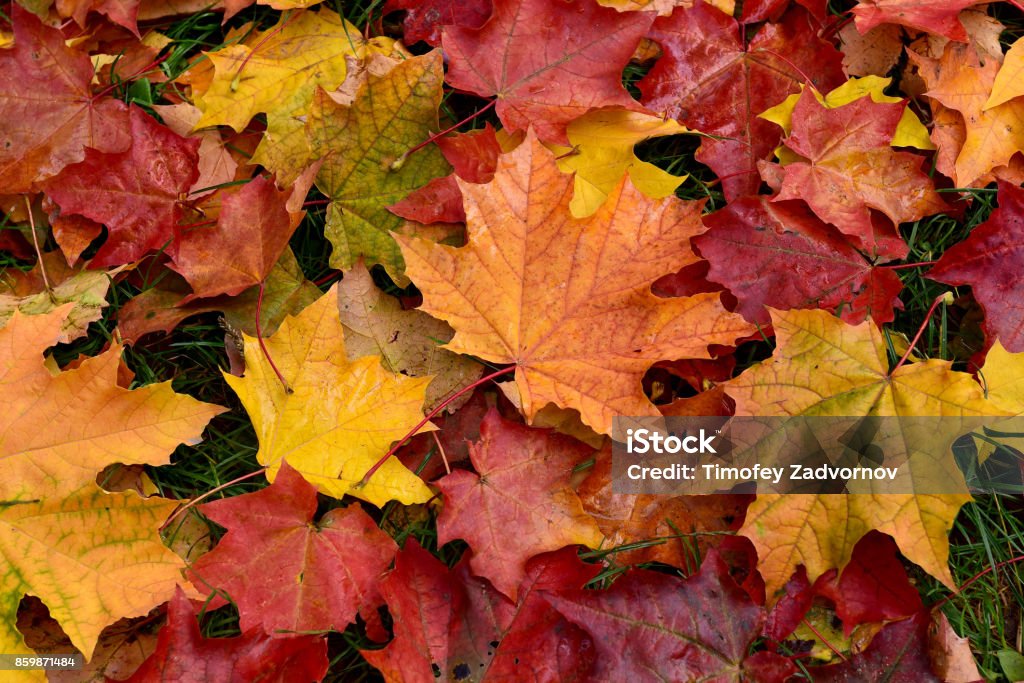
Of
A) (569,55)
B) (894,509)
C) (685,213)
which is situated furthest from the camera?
(569,55)

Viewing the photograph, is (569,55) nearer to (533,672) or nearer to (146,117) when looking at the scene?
(146,117)

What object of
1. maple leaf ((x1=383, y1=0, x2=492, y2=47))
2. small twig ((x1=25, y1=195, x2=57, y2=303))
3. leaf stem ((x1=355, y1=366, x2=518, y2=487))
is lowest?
leaf stem ((x1=355, y1=366, x2=518, y2=487))

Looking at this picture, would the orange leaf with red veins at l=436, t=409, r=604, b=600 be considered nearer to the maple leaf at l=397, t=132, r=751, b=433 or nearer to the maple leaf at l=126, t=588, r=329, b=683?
the maple leaf at l=397, t=132, r=751, b=433

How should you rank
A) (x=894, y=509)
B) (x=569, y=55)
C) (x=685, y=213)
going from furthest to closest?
(x=569, y=55)
(x=685, y=213)
(x=894, y=509)

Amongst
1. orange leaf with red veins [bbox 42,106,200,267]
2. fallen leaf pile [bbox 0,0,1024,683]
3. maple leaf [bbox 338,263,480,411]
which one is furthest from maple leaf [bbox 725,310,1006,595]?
orange leaf with red veins [bbox 42,106,200,267]

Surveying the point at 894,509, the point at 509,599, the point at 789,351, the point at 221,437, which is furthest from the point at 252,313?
the point at 894,509

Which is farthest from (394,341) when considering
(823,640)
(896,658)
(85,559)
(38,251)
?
(896,658)
